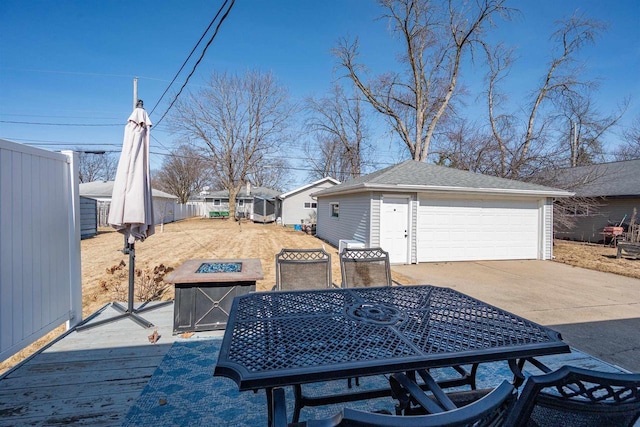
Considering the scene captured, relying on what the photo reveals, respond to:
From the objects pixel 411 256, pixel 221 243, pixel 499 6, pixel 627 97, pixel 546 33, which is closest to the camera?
pixel 411 256

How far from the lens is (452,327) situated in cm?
184

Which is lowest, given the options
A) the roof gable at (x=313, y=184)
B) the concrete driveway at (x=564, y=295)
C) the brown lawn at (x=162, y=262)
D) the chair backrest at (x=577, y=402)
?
the concrete driveway at (x=564, y=295)

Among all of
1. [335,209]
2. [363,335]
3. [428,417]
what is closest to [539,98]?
[335,209]

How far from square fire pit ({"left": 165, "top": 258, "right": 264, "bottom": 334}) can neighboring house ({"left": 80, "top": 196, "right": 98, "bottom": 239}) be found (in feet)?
41.9

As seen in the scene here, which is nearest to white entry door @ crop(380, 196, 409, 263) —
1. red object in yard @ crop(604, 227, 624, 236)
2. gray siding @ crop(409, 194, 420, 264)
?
gray siding @ crop(409, 194, 420, 264)

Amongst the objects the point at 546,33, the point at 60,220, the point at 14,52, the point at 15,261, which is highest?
the point at 546,33

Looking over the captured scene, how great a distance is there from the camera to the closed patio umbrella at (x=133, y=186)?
3.15m

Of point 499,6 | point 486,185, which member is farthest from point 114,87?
point 499,6

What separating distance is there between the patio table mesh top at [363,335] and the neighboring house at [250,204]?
76.4ft

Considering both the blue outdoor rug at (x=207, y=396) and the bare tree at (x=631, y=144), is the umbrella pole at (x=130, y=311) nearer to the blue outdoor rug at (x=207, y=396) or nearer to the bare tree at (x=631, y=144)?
the blue outdoor rug at (x=207, y=396)

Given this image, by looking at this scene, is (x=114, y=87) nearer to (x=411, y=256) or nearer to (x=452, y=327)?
(x=411, y=256)

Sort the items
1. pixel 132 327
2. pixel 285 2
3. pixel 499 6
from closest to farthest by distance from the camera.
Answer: pixel 132 327
pixel 285 2
pixel 499 6

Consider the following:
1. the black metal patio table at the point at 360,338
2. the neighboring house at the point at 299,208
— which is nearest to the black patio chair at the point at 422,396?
the black metal patio table at the point at 360,338

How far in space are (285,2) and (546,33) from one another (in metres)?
14.9
